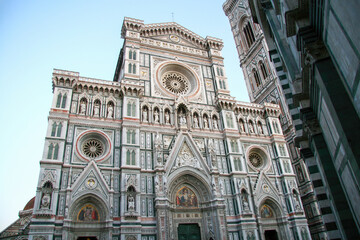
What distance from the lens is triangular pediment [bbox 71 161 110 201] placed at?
1745 centimetres

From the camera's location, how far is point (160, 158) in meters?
20.3

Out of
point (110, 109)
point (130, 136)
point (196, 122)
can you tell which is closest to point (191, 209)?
point (130, 136)

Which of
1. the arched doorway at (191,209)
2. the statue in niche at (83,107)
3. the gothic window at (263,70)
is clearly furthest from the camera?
the gothic window at (263,70)

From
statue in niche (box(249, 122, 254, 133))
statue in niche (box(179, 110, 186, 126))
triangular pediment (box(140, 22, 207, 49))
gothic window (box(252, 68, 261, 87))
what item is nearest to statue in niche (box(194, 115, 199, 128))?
statue in niche (box(179, 110, 186, 126))

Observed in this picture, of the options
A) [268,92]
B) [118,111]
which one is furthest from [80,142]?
[268,92]

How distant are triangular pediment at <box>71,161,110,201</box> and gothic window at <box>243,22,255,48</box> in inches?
1175

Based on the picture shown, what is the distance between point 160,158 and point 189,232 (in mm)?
5644

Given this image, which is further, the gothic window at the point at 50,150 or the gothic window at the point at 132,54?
the gothic window at the point at 132,54

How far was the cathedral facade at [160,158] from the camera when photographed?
17.4m

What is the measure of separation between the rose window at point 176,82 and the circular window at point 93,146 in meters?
8.12

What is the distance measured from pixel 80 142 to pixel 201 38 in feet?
56.3

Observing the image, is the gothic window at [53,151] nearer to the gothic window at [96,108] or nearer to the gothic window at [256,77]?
the gothic window at [96,108]

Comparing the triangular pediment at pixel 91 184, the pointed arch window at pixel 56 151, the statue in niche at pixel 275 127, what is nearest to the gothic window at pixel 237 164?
the statue in niche at pixel 275 127

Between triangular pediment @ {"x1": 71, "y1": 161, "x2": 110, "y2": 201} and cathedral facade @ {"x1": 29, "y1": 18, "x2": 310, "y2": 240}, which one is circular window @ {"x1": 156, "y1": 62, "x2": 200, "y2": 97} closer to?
cathedral facade @ {"x1": 29, "y1": 18, "x2": 310, "y2": 240}
